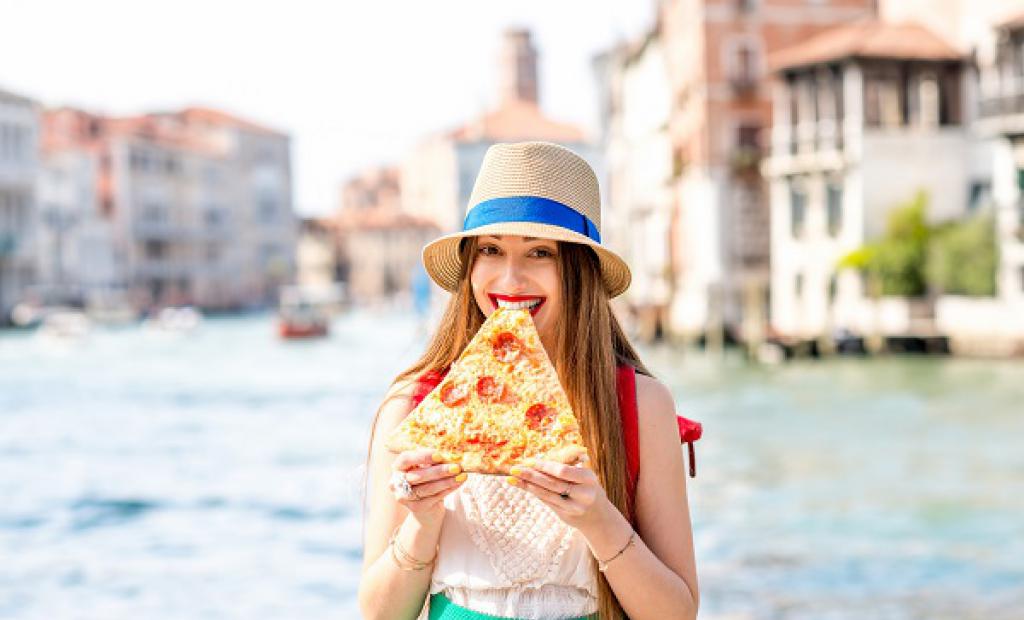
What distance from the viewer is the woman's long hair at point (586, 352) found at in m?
2.00

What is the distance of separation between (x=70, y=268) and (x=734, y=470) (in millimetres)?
57005

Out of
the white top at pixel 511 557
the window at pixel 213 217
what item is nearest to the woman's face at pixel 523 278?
the white top at pixel 511 557

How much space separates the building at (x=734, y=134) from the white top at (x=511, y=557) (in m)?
33.2

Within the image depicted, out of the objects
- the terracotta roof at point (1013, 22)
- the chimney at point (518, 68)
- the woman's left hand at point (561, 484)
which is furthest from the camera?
the chimney at point (518, 68)

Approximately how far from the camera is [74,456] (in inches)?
741

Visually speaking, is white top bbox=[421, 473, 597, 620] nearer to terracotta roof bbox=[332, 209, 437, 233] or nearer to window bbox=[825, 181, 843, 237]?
window bbox=[825, 181, 843, 237]

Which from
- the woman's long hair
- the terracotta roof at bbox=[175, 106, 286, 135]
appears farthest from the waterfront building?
the woman's long hair

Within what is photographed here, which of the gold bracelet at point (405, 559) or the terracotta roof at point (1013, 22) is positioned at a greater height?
the terracotta roof at point (1013, 22)

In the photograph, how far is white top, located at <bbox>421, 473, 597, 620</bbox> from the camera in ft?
6.53

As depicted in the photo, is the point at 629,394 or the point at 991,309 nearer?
the point at 629,394

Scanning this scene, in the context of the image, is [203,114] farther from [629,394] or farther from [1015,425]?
[629,394]

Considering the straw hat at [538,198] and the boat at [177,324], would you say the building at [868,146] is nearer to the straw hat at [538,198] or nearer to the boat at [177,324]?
the straw hat at [538,198]

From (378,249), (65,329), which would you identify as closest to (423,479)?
(65,329)

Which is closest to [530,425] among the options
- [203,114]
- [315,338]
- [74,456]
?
[74,456]
